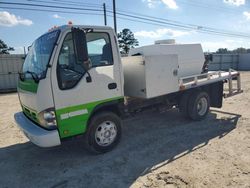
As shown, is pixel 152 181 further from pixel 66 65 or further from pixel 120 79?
pixel 66 65

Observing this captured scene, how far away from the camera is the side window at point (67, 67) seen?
3.68 metres

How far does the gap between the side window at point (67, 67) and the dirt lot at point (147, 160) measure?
144cm

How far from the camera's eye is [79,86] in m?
3.86

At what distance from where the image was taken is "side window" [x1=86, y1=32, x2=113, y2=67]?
4.01 m

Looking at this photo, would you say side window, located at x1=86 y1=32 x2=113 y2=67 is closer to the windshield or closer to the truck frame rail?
the windshield

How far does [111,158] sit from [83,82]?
1575mm

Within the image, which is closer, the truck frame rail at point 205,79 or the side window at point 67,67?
the side window at point 67,67

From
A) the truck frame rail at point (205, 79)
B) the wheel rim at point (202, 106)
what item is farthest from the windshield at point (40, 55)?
the wheel rim at point (202, 106)

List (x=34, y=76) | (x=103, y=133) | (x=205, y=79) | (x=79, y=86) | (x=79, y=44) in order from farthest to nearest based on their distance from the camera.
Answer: (x=205, y=79) < (x=103, y=133) < (x=79, y=86) < (x=34, y=76) < (x=79, y=44)

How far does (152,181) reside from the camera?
11.4 ft

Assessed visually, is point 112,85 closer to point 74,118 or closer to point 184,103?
point 74,118

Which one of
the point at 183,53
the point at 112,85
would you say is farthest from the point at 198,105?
the point at 112,85

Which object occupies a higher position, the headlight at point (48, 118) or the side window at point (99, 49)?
Result: the side window at point (99, 49)

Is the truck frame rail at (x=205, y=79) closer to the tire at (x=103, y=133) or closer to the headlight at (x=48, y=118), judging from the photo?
the tire at (x=103, y=133)
